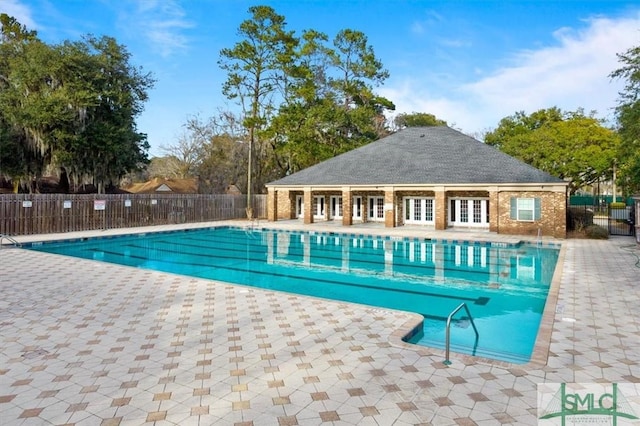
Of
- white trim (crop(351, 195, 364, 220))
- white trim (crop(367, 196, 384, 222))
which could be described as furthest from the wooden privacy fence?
white trim (crop(367, 196, 384, 222))

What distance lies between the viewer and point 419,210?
936 inches

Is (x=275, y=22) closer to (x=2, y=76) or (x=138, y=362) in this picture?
(x=2, y=76)

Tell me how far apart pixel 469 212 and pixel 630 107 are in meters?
8.45

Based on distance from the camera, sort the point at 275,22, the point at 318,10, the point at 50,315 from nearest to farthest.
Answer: the point at 50,315 → the point at 318,10 → the point at 275,22

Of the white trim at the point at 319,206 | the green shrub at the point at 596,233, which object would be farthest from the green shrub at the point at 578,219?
the white trim at the point at 319,206

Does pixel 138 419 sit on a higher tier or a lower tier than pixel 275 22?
lower

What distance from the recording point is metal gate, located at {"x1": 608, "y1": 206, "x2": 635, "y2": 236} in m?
19.7

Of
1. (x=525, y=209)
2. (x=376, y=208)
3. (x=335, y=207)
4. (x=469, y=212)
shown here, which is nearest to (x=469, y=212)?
(x=469, y=212)

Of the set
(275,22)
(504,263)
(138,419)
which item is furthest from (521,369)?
(275,22)

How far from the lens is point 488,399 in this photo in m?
3.92

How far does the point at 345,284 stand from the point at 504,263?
5937 millimetres

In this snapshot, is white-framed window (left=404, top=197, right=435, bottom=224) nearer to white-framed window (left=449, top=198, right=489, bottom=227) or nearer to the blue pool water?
white-framed window (left=449, top=198, right=489, bottom=227)

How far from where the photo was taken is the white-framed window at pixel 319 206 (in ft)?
91.1

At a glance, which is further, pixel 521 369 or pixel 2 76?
pixel 2 76
